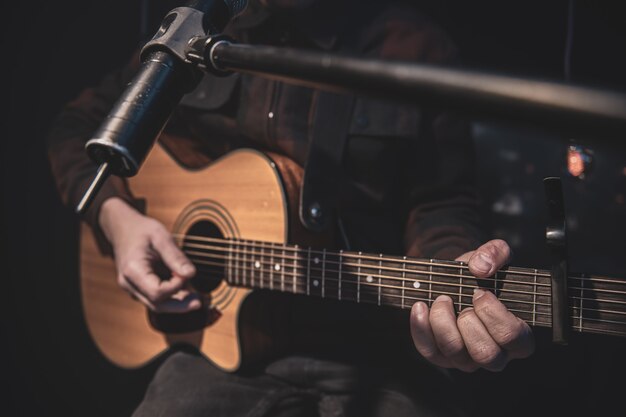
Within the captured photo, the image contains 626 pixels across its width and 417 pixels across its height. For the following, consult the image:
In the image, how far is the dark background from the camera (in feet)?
3.73

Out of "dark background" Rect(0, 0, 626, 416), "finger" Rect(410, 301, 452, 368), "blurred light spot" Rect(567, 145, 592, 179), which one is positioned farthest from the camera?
"blurred light spot" Rect(567, 145, 592, 179)

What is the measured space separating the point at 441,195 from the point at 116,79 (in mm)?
1076

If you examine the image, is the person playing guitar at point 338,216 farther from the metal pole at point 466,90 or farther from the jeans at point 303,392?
the metal pole at point 466,90

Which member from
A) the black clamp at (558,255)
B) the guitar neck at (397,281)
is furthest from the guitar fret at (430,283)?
the black clamp at (558,255)

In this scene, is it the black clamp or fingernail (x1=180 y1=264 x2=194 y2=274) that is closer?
the black clamp

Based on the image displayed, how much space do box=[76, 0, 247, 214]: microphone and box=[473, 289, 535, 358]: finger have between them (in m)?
0.53

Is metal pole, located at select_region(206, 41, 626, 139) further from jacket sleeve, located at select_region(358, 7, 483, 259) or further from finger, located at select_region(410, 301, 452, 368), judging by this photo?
jacket sleeve, located at select_region(358, 7, 483, 259)

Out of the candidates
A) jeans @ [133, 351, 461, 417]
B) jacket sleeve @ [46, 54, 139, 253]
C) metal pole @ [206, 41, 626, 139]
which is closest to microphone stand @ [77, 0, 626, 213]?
metal pole @ [206, 41, 626, 139]

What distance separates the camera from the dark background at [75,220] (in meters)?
1.14

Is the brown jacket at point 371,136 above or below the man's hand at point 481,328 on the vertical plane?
above

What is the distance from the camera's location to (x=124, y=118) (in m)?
0.47

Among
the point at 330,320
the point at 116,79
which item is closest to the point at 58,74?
the point at 116,79

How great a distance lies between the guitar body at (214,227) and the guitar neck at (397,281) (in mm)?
49

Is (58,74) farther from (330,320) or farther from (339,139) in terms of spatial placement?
(330,320)
